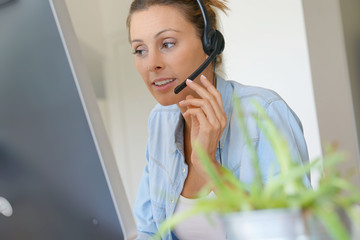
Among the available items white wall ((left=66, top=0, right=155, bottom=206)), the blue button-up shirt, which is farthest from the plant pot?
white wall ((left=66, top=0, right=155, bottom=206))

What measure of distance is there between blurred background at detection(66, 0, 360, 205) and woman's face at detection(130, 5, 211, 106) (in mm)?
1199

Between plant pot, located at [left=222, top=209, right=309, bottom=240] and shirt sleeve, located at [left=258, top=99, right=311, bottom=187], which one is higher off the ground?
plant pot, located at [left=222, top=209, right=309, bottom=240]

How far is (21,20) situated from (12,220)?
30 cm

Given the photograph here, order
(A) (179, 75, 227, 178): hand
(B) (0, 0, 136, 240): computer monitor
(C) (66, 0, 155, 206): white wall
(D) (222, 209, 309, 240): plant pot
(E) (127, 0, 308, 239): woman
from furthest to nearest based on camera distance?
(C) (66, 0, 155, 206): white wall
(E) (127, 0, 308, 239): woman
(A) (179, 75, 227, 178): hand
(B) (0, 0, 136, 240): computer monitor
(D) (222, 209, 309, 240): plant pot

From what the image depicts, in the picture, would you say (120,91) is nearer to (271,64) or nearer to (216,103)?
(271,64)

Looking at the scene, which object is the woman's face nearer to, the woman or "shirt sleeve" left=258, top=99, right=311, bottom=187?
the woman

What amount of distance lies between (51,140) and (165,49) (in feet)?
2.37

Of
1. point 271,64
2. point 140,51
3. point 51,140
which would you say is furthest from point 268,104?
point 271,64

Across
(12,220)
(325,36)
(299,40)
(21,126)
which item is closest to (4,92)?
(21,126)

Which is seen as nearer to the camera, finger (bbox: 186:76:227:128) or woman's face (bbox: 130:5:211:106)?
finger (bbox: 186:76:227:128)

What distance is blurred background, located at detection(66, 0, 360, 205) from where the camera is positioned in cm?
263

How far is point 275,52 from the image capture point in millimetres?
2670

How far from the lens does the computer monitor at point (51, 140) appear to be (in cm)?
56

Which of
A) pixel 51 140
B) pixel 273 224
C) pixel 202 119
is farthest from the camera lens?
pixel 202 119
